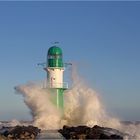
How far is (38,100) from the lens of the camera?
117ft

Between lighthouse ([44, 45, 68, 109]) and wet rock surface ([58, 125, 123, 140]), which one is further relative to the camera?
lighthouse ([44, 45, 68, 109])

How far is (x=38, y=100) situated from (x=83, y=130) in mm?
9336

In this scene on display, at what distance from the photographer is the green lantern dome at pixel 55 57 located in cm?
3597

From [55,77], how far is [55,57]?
1621 millimetres

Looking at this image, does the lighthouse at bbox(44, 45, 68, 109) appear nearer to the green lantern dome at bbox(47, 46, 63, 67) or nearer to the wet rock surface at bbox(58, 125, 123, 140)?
the green lantern dome at bbox(47, 46, 63, 67)

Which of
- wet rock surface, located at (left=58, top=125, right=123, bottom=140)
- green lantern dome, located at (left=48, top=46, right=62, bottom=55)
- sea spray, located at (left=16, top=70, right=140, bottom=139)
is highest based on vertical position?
green lantern dome, located at (left=48, top=46, right=62, bottom=55)

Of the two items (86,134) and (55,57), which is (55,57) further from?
(86,134)

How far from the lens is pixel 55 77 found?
3566 cm

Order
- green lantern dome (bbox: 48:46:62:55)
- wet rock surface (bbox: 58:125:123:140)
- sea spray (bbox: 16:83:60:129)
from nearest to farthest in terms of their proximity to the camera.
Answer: wet rock surface (bbox: 58:125:123:140)
sea spray (bbox: 16:83:60:129)
green lantern dome (bbox: 48:46:62:55)

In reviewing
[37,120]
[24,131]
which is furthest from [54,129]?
[24,131]

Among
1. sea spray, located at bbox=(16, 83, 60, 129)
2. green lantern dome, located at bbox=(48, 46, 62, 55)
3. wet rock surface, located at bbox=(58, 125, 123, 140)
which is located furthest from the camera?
green lantern dome, located at bbox=(48, 46, 62, 55)

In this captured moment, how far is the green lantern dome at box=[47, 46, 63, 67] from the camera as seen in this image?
118ft

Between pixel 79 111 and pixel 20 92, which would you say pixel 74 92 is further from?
pixel 20 92

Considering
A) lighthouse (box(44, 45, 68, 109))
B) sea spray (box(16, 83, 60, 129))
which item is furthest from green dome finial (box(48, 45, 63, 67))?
sea spray (box(16, 83, 60, 129))
